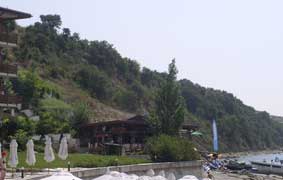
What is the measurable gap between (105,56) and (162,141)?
269 feet

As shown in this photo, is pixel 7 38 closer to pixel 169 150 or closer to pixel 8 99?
pixel 8 99

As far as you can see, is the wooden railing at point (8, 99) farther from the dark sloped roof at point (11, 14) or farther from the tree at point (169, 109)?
the tree at point (169, 109)

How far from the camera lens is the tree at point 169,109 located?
5250 centimetres

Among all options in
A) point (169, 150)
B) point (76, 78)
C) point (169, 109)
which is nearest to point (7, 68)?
point (169, 150)

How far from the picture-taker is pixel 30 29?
108m

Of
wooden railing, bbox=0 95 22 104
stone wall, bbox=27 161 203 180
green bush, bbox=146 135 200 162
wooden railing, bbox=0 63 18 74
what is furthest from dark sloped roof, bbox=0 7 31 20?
stone wall, bbox=27 161 203 180

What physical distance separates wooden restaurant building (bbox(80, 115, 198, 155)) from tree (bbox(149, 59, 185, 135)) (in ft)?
6.28

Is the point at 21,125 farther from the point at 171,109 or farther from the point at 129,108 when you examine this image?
Answer: the point at 129,108

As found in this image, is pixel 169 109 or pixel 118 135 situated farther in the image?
pixel 118 135

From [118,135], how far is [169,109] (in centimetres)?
530

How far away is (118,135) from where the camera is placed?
2110 inches

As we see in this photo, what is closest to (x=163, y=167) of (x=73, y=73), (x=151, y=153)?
(x=151, y=153)

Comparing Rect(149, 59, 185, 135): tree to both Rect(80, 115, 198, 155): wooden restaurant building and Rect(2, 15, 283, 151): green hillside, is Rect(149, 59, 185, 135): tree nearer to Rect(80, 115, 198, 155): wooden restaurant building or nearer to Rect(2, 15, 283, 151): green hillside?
Rect(80, 115, 198, 155): wooden restaurant building

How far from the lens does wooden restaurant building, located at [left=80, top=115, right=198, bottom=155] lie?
51156mm
